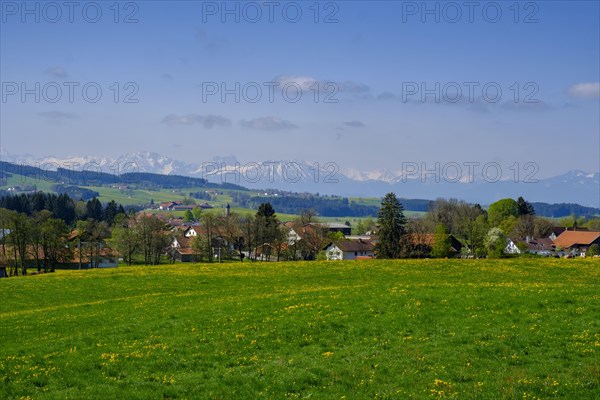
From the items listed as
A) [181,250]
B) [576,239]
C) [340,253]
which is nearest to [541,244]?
[576,239]

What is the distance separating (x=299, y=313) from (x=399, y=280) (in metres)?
20.2

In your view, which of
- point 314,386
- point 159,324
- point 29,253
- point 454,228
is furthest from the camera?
point 454,228

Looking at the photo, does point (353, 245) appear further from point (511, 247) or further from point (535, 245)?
point (535, 245)

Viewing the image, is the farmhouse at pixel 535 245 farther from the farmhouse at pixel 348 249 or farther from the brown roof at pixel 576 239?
the farmhouse at pixel 348 249

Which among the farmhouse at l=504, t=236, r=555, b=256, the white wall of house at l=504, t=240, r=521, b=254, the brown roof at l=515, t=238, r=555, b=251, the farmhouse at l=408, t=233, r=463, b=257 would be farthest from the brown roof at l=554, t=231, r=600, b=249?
the farmhouse at l=408, t=233, r=463, b=257

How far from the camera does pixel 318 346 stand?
24.4m

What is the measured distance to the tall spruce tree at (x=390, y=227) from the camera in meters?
109

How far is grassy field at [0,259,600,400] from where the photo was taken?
19500 millimetres

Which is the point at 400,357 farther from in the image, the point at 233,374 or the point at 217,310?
the point at 217,310

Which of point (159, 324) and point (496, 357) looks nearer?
point (496, 357)

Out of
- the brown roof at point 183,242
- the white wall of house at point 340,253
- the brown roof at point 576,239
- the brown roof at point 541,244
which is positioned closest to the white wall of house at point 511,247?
the brown roof at point 541,244

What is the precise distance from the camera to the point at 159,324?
98.4 ft

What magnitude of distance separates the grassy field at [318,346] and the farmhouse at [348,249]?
4566 inches

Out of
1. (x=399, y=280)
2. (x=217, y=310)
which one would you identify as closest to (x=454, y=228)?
(x=399, y=280)
